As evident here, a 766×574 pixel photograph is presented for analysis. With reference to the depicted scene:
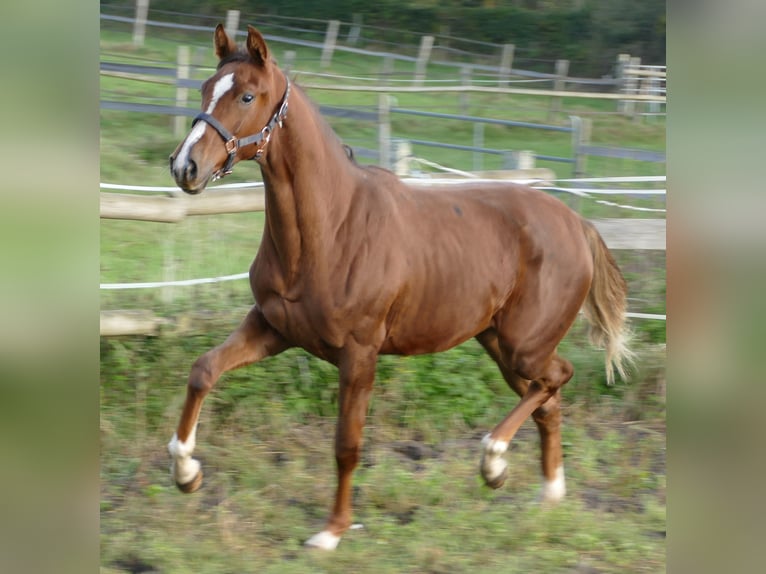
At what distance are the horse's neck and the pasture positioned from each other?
1.17 m

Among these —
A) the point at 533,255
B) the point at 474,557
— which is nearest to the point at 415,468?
the point at 474,557

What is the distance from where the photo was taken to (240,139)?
126 inches

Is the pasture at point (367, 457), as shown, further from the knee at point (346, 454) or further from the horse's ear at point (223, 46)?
the horse's ear at point (223, 46)

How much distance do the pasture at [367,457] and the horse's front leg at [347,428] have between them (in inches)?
3.8

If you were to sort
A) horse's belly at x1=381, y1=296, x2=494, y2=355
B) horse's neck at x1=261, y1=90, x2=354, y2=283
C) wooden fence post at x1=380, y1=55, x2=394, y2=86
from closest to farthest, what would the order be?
horse's neck at x1=261, y1=90, x2=354, y2=283 < horse's belly at x1=381, y1=296, x2=494, y2=355 < wooden fence post at x1=380, y1=55, x2=394, y2=86

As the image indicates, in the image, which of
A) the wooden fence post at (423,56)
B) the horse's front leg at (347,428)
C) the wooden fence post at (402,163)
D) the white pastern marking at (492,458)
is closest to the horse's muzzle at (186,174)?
the horse's front leg at (347,428)

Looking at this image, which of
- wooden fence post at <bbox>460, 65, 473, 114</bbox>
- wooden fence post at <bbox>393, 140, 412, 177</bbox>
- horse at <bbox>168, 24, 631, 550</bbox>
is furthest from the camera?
wooden fence post at <bbox>460, 65, 473, 114</bbox>

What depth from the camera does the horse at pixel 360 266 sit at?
3.30 meters

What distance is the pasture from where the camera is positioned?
3.57m

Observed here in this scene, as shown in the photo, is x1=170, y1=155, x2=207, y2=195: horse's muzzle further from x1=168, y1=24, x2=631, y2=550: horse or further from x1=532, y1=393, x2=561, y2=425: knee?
x1=532, y1=393, x2=561, y2=425: knee

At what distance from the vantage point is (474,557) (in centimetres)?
355

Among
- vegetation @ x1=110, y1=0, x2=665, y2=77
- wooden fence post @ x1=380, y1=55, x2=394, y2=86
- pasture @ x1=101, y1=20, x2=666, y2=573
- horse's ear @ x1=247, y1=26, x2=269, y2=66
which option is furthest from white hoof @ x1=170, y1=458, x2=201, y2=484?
vegetation @ x1=110, y1=0, x2=665, y2=77
